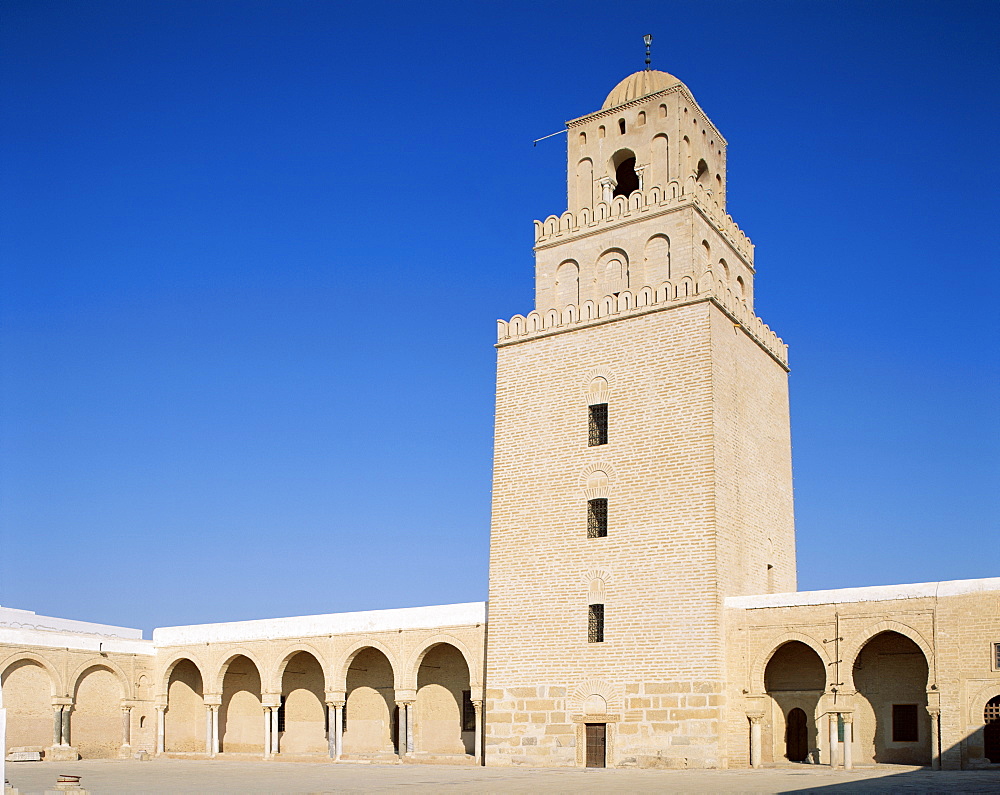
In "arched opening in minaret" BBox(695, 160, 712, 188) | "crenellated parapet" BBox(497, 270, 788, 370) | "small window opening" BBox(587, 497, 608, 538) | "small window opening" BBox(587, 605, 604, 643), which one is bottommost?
"small window opening" BBox(587, 605, 604, 643)

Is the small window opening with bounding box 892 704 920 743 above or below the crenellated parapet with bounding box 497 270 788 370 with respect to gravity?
below

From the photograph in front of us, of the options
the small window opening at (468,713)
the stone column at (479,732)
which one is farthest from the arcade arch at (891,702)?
the small window opening at (468,713)

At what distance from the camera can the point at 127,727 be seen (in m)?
28.0

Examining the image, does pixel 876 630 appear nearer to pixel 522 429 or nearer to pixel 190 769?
pixel 522 429

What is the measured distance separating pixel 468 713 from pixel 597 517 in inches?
265

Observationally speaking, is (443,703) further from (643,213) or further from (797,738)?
(643,213)

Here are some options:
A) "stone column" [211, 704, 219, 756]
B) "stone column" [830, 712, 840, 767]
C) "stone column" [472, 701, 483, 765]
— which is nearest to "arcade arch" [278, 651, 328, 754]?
"stone column" [211, 704, 219, 756]

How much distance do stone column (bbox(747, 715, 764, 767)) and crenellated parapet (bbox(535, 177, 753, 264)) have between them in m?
10.1

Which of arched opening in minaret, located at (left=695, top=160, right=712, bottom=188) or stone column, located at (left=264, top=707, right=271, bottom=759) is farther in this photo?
stone column, located at (left=264, top=707, right=271, bottom=759)

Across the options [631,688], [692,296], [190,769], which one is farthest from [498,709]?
[692,296]

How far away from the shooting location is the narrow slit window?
22031 mm

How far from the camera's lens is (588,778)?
17.5 metres

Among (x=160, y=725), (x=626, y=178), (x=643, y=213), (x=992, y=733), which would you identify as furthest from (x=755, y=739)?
(x=160, y=725)

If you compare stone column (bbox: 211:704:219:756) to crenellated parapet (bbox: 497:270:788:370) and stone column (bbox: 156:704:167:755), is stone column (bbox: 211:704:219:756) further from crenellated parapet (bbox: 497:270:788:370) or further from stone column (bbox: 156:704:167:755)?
crenellated parapet (bbox: 497:270:788:370)
